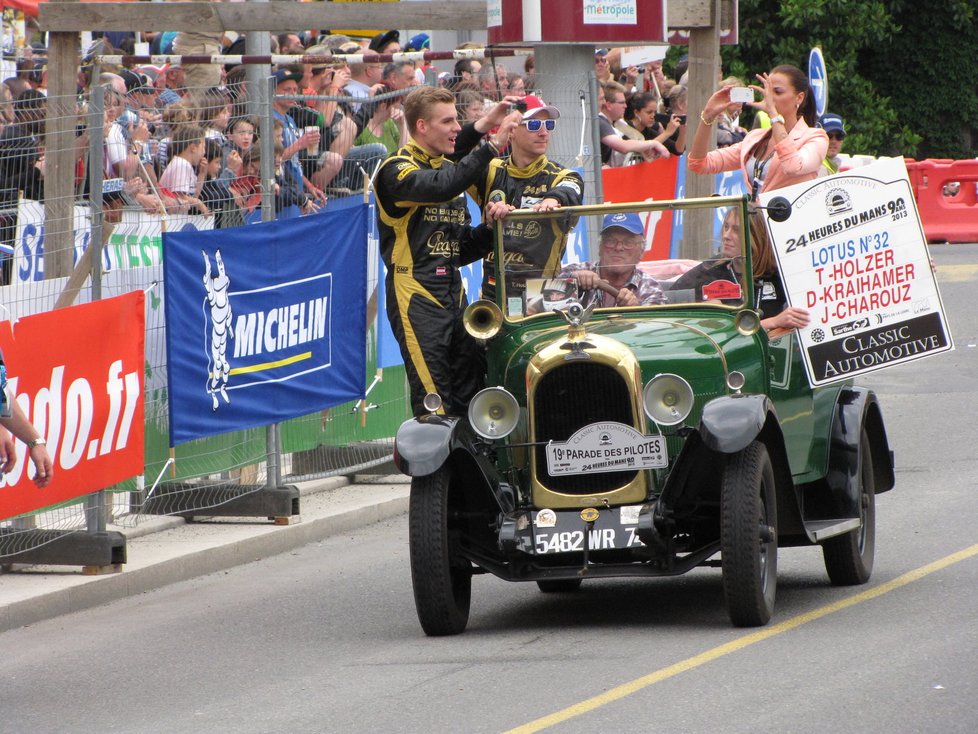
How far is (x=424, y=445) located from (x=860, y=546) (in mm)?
2342

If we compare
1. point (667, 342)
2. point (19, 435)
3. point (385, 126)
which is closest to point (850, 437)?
point (667, 342)

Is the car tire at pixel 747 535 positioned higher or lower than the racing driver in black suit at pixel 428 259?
lower

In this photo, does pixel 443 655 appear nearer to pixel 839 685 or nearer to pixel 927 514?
pixel 839 685

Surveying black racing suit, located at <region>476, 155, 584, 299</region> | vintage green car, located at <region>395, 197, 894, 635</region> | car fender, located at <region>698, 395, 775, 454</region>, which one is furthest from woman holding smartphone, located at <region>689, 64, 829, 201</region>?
car fender, located at <region>698, 395, 775, 454</region>

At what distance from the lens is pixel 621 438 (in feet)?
23.9

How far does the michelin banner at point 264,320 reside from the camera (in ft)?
31.9

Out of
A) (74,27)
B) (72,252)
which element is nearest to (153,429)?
(72,252)

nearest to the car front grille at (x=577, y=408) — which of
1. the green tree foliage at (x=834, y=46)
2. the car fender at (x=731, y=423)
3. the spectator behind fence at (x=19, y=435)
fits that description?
the car fender at (x=731, y=423)

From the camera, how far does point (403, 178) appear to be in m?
8.34

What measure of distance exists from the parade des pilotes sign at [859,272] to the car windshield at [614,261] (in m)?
0.36

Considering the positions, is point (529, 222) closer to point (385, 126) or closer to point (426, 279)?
point (426, 279)

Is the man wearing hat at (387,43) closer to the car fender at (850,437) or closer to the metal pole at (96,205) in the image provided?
the metal pole at (96,205)

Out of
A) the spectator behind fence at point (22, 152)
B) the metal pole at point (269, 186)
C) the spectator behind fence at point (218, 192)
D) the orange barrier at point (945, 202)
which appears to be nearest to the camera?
the spectator behind fence at point (22, 152)

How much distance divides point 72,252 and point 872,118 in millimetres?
21671
